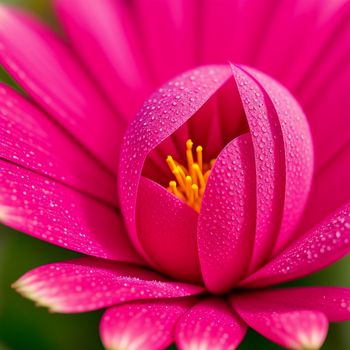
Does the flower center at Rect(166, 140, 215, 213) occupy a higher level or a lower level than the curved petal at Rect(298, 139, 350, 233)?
higher

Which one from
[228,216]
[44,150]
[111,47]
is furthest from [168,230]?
[111,47]

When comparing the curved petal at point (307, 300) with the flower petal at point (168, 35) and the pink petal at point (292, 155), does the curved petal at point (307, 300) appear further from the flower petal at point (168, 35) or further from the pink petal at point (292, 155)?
the flower petal at point (168, 35)

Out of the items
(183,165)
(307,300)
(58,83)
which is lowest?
(307,300)

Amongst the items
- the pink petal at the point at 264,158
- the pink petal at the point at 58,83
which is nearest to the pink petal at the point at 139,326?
the pink petal at the point at 264,158

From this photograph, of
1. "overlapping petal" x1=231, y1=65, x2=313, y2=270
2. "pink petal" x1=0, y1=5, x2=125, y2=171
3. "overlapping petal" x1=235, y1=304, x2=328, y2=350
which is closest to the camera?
"overlapping petal" x1=235, y1=304, x2=328, y2=350

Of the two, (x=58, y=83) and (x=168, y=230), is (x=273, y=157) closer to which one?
(x=168, y=230)

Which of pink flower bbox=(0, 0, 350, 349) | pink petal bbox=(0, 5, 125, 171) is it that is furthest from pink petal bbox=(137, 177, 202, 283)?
pink petal bbox=(0, 5, 125, 171)

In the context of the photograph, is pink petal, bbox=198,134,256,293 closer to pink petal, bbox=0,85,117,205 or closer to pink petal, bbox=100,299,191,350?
pink petal, bbox=100,299,191,350

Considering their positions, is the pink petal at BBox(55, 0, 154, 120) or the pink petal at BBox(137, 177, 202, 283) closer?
the pink petal at BBox(137, 177, 202, 283)
